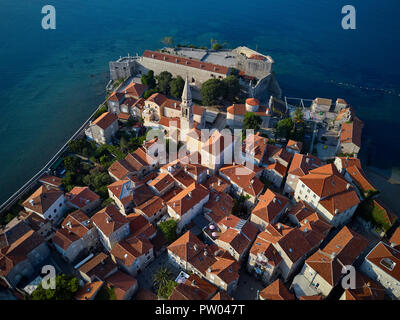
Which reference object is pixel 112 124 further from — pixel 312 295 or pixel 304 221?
pixel 312 295

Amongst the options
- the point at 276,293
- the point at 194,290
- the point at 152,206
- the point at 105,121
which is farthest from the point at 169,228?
the point at 105,121

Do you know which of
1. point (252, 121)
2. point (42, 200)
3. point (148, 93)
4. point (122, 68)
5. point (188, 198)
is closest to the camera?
point (188, 198)

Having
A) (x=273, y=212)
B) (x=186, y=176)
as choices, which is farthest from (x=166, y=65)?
(x=273, y=212)

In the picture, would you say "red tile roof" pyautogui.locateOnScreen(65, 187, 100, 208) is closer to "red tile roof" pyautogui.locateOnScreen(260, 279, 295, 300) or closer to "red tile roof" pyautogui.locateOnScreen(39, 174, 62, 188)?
"red tile roof" pyautogui.locateOnScreen(39, 174, 62, 188)

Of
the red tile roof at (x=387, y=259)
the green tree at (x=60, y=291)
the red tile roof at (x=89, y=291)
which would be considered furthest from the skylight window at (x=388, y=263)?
the green tree at (x=60, y=291)

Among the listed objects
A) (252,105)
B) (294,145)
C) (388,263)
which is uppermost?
(252,105)

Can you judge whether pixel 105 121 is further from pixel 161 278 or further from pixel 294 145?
pixel 294 145

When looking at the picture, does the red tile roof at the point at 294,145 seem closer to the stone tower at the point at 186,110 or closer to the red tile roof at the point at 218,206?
the red tile roof at the point at 218,206

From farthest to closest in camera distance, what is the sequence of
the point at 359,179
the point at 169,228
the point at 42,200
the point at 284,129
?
the point at 284,129, the point at 359,179, the point at 42,200, the point at 169,228
